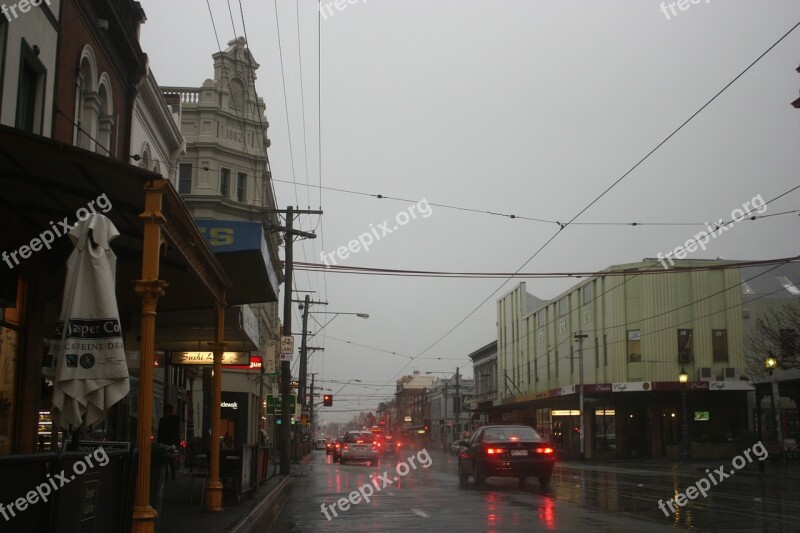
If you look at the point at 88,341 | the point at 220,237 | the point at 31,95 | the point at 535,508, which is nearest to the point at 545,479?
the point at 535,508

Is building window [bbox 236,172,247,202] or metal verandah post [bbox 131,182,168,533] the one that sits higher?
building window [bbox 236,172,247,202]

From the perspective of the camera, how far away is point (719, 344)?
4709cm

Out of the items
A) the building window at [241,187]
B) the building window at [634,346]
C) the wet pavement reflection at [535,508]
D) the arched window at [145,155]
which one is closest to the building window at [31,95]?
the wet pavement reflection at [535,508]

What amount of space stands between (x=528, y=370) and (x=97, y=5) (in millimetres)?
54058

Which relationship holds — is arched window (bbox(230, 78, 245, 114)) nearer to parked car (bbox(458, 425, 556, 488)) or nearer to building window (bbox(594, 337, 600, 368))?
building window (bbox(594, 337, 600, 368))

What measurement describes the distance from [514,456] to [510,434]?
667 millimetres

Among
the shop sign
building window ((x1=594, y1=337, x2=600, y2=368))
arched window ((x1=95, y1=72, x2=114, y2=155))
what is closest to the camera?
arched window ((x1=95, y1=72, x2=114, y2=155))

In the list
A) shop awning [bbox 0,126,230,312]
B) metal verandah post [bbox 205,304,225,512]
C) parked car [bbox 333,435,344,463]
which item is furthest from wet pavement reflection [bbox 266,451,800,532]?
parked car [bbox 333,435,344,463]

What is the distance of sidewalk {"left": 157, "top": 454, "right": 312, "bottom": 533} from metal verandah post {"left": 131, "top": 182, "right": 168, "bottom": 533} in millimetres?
2225

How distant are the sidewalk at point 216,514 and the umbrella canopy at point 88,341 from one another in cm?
371

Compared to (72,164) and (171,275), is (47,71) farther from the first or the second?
(72,164)

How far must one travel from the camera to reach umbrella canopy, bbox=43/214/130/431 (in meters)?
7.07

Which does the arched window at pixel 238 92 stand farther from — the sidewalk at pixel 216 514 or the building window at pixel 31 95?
the building window at pixel 31 95

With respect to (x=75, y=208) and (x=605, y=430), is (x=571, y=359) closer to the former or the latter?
(x=605, y=430)
